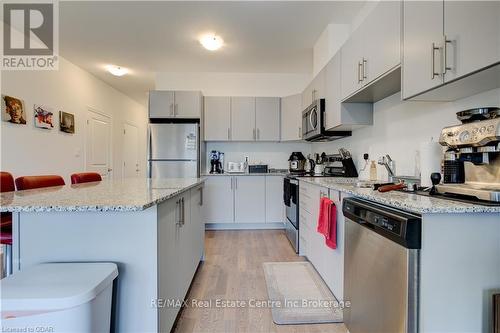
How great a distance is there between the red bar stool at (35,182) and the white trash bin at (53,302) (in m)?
1.30

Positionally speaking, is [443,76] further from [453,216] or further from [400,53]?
[453,216]

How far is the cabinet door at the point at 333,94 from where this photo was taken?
8.65ft

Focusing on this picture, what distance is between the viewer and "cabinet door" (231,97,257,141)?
456cm

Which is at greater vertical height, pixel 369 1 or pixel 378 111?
pixel 369 1

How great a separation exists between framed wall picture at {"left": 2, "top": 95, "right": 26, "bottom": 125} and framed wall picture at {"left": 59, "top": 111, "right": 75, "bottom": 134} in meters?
0.75

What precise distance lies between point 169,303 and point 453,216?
1.42 m

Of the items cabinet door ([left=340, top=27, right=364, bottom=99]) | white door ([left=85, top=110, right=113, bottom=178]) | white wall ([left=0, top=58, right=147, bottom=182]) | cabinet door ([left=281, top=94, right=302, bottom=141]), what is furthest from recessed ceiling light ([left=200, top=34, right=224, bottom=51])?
white door ([left=85, top=110, right=113, bottom=178])

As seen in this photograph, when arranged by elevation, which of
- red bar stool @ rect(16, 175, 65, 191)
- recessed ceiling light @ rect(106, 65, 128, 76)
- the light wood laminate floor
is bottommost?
the light wood laminate floor

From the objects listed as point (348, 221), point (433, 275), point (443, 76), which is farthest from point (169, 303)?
point (443, 76)

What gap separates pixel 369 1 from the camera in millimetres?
2650

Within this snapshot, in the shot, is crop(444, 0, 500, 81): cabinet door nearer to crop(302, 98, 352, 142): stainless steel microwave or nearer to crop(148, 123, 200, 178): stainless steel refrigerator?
crop(302, 98, 352, 142): stainless steel microwave

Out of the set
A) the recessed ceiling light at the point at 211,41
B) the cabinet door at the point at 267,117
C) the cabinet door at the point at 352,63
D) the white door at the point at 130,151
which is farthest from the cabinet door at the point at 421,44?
the white door at the point at 130,151

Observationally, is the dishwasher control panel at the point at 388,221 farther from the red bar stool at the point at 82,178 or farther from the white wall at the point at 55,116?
the white wall at the point at 55,116

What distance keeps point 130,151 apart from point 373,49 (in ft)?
20.3
